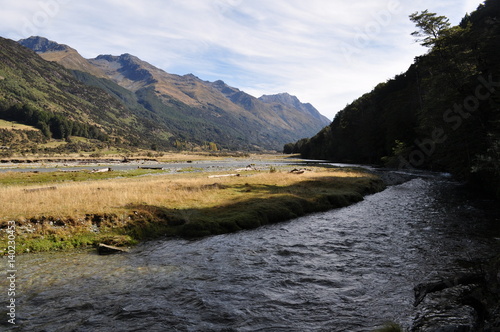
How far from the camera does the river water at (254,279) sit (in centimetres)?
933

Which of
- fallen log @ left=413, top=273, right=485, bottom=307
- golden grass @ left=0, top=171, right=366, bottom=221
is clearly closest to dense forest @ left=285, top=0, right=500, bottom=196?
fallen log @ left=413, top=273, right=485, bottom=307

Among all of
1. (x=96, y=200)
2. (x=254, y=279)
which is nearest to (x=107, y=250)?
(x=254, y=279)

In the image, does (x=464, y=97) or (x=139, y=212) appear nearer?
(x=139, y=212)

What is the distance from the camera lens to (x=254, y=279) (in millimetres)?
12656

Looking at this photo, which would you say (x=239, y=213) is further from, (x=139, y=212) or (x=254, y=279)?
(x=254, y=279)

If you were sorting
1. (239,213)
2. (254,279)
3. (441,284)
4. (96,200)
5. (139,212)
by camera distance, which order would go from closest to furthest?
(441,284)
(254,279)
(139,212)
(96,200)
(239,213)

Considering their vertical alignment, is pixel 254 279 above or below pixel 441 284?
below

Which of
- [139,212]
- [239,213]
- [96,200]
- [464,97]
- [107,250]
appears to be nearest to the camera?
[107,250]

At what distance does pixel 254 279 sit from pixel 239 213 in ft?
40.4

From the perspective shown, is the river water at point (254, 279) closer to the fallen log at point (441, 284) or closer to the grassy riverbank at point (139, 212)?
the fallen log at point (441, 284)

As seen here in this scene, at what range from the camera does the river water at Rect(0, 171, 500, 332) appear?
9.33 m

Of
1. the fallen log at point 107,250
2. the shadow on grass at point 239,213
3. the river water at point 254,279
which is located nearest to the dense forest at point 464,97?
the river water at point 254,279

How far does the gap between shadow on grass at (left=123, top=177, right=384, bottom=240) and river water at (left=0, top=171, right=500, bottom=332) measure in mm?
1737

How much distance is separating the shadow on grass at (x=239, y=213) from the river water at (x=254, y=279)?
1.74 m
